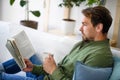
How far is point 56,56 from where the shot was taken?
1884mm

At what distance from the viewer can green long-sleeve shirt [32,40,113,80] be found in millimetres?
1295

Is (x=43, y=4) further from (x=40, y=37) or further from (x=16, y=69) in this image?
(x=16, y=69)

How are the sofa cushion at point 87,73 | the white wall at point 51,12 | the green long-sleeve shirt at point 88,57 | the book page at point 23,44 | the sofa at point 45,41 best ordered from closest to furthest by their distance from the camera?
the sofa cushion at point 87,73
the green long-sleeve shirt at point 88,57
the book page at point 23,44
the sofa at point 45,41
the white wall at point 51,12

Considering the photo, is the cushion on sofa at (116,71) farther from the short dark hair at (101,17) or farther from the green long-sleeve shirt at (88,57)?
the short dark hair at (101,17)

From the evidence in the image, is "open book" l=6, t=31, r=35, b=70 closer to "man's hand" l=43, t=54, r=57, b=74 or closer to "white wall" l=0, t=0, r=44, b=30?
"man's hand" l=43, t=54, r=57, b=74

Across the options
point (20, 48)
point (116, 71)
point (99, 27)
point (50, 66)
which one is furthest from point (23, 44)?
point (116, 71)

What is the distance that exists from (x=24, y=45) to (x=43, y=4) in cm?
158

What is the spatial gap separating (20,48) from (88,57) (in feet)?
Answer: 1.92

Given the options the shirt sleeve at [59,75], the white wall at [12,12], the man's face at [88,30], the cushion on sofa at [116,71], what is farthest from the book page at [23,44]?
the white wall at [12,12]

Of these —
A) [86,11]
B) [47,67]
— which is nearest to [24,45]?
[47,67]

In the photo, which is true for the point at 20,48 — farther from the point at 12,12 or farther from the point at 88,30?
the point at 12,12

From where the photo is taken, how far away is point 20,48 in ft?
5.45

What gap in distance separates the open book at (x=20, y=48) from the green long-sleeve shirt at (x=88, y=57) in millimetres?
241

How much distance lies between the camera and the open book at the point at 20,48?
1451mm
